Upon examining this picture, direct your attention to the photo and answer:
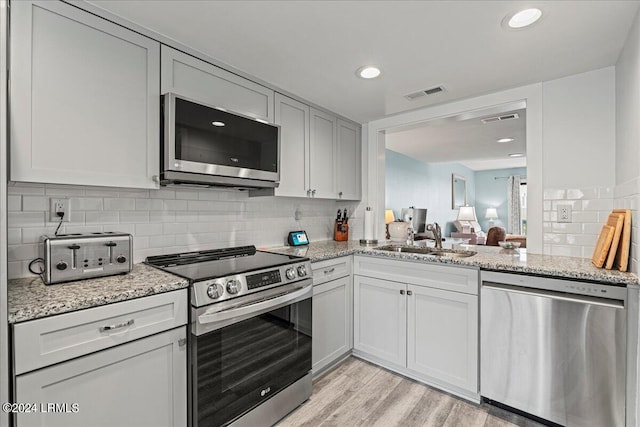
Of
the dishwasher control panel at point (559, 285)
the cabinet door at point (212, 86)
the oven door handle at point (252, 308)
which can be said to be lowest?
the oven door handle at point (252, 308)

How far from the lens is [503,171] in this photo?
8.95 metres

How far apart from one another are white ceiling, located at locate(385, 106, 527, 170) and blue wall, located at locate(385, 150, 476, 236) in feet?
0.85

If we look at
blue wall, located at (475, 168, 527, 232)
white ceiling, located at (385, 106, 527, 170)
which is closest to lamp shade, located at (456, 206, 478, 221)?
blue wall, located at (475, 168, 527, 232)

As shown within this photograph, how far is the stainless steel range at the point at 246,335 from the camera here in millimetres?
1495

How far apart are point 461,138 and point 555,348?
339 cm

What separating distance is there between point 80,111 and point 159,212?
73cm

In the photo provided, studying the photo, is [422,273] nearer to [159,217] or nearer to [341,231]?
[341,231]

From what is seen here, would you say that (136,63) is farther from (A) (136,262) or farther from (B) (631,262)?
(B) (631,262)

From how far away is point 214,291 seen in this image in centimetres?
153

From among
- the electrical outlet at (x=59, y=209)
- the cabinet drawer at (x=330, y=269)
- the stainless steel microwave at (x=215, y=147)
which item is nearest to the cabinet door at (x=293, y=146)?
the stainless steel microwave at (x=215, y=147)

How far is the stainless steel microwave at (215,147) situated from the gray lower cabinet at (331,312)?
802 millimetres

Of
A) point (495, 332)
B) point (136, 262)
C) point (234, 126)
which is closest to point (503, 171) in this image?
point (495, 332)

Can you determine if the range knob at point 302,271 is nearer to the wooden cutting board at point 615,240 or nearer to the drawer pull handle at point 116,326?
the drawer pull handle at point 116,326

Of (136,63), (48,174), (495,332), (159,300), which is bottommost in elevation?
(495,332)
